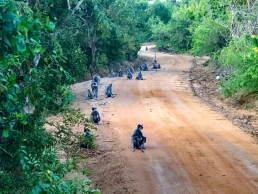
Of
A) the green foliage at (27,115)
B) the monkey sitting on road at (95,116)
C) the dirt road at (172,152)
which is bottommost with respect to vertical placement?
the dirt road at (172,152)

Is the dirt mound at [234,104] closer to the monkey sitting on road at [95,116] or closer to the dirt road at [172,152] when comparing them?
the dirt road at [172,152]

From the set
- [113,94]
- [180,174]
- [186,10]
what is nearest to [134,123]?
[180,174]

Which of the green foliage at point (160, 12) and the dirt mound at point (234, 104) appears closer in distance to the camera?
the dirt mound at point (234, 104)

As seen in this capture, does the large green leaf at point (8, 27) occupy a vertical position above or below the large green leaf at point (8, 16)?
below

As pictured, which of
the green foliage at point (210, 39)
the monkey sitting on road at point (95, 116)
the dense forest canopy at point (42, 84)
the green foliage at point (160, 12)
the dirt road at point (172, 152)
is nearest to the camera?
the dense forest canopy at point (42, 84)

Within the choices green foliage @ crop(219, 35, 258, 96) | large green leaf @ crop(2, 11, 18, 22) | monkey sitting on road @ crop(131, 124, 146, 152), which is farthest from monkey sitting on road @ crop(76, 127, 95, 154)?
green foliage @ crop(219, 35, 258, 96)

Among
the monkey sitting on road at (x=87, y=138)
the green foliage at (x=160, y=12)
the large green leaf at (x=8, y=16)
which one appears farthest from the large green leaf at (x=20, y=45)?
the green foliage at (x=160, y=12)

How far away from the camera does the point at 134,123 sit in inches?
615

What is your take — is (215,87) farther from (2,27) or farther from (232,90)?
(2,27)

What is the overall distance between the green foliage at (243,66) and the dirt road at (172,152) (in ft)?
6.09

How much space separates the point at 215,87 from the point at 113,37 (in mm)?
12994

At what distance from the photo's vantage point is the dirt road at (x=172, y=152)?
9.37 m

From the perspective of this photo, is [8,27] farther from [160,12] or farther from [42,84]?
[160,12]

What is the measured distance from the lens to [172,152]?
11727 millimetres
